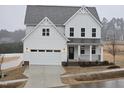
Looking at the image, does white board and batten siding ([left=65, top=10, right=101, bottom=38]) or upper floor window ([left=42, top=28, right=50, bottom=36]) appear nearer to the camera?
upper floor window ([left=42, top=28, right=50, bottom=36])

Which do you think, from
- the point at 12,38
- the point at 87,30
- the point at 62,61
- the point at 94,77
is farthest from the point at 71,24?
the point at 12,38

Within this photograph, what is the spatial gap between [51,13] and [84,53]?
306 inches

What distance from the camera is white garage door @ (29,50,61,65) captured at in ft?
162

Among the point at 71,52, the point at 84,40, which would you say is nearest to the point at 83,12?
the point at 84,40

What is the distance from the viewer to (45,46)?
49469mm

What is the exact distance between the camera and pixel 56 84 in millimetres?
32188

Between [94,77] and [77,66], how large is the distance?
1048 cm

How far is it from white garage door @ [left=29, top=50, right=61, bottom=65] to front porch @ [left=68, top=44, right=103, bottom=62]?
2477 mm

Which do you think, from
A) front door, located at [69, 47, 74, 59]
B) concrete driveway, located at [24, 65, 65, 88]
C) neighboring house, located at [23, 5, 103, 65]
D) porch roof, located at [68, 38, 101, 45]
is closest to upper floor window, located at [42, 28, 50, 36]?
neighboring house, located at [23, 5, 103, 65]

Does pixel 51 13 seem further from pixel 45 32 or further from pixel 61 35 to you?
pixel 61 35

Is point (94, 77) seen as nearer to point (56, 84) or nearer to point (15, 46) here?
point (56, 84)

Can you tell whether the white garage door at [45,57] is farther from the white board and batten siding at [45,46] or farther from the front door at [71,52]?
the front door at [71,52]

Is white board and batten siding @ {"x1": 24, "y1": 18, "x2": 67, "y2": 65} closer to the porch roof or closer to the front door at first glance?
the porch roof
